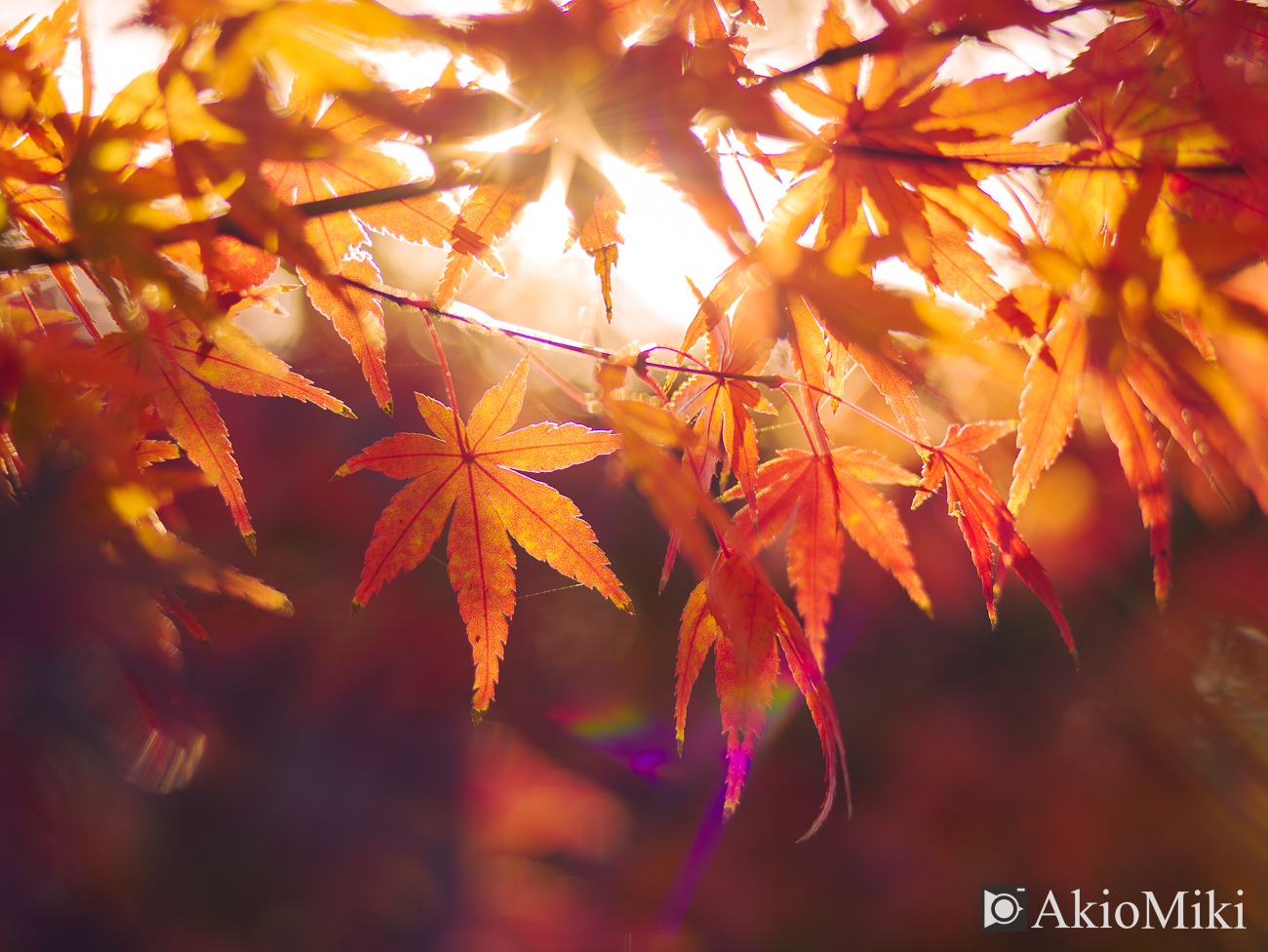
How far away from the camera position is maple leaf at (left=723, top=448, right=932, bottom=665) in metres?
0.62

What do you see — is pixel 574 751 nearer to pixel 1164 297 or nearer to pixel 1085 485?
pixel 1085 485

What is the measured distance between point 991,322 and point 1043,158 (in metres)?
0.13

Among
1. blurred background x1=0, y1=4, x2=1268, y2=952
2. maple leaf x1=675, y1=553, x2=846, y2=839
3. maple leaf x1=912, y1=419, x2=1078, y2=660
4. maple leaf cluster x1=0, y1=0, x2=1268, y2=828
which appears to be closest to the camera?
maple leaf cluster x1=0, y1=0, x2=1268, y2=828

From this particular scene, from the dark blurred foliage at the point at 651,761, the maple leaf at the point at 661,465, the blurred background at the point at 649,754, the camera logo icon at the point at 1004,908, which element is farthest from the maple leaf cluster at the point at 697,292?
the camera logo icon at the point at 1004,908

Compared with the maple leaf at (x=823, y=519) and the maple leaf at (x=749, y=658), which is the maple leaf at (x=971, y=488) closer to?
the maple leaf at (x=823, y=519)

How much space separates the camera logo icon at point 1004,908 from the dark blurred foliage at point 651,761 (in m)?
0.07

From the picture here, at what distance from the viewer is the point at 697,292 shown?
22.9 inches

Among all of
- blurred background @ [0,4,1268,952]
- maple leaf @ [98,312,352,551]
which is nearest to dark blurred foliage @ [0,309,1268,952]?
blurred background @ [0,4,1268,952]

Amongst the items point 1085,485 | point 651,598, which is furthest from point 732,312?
point 651,598

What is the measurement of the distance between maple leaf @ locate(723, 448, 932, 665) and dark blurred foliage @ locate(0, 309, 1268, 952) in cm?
291

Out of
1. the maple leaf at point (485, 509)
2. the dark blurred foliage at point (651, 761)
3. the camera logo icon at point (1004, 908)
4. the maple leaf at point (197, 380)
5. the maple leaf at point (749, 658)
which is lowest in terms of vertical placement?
the camera logo icon at point (1004, 908)

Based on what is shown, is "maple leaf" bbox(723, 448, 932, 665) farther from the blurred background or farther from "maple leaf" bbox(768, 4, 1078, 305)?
the blurred background

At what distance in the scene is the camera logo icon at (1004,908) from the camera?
10.9ft

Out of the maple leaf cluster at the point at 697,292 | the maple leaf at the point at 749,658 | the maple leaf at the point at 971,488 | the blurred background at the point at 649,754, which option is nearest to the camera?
the maple leaf cluster at the point at 697,292
